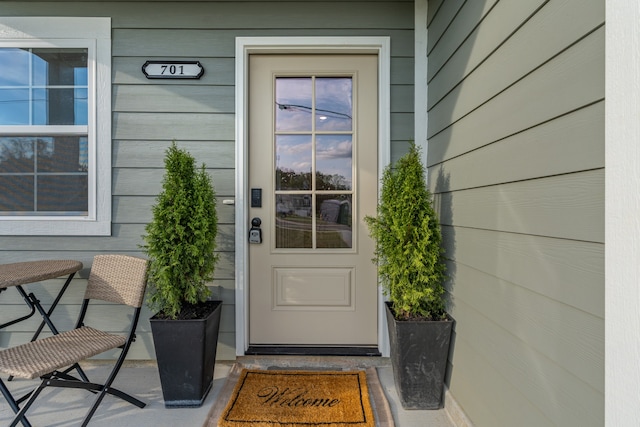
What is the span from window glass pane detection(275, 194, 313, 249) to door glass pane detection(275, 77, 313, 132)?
465mm

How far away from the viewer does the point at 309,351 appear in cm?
223

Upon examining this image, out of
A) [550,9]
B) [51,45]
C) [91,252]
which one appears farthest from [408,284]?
[51,45]

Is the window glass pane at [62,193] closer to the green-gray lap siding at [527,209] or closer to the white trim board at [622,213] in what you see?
the green-gray lap siding at [527,209]

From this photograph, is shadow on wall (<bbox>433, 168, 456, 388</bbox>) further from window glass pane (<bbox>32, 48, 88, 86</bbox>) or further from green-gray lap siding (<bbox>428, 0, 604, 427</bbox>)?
window glass pane (<bbox>32, 48, 88, 86</bbox>)

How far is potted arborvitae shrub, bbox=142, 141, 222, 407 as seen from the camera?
5.72ft

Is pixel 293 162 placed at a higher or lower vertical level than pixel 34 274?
higher

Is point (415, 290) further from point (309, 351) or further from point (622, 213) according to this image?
point (622, 213)

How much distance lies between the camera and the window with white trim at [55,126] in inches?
84.9

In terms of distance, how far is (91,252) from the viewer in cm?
219

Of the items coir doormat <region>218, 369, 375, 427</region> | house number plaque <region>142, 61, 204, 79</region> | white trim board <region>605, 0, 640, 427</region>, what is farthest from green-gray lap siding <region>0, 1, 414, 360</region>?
white trim board <region>605, 0, 640, 427</region>

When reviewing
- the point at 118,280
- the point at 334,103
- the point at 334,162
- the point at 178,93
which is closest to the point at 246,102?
the point at 178,93

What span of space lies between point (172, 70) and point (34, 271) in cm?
139

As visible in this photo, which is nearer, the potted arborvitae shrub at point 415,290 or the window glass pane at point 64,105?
the potted arborvitae shrub at point 415,290

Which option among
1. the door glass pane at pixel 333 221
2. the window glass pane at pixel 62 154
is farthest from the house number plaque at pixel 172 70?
the door glass pane at pixel 333 221
